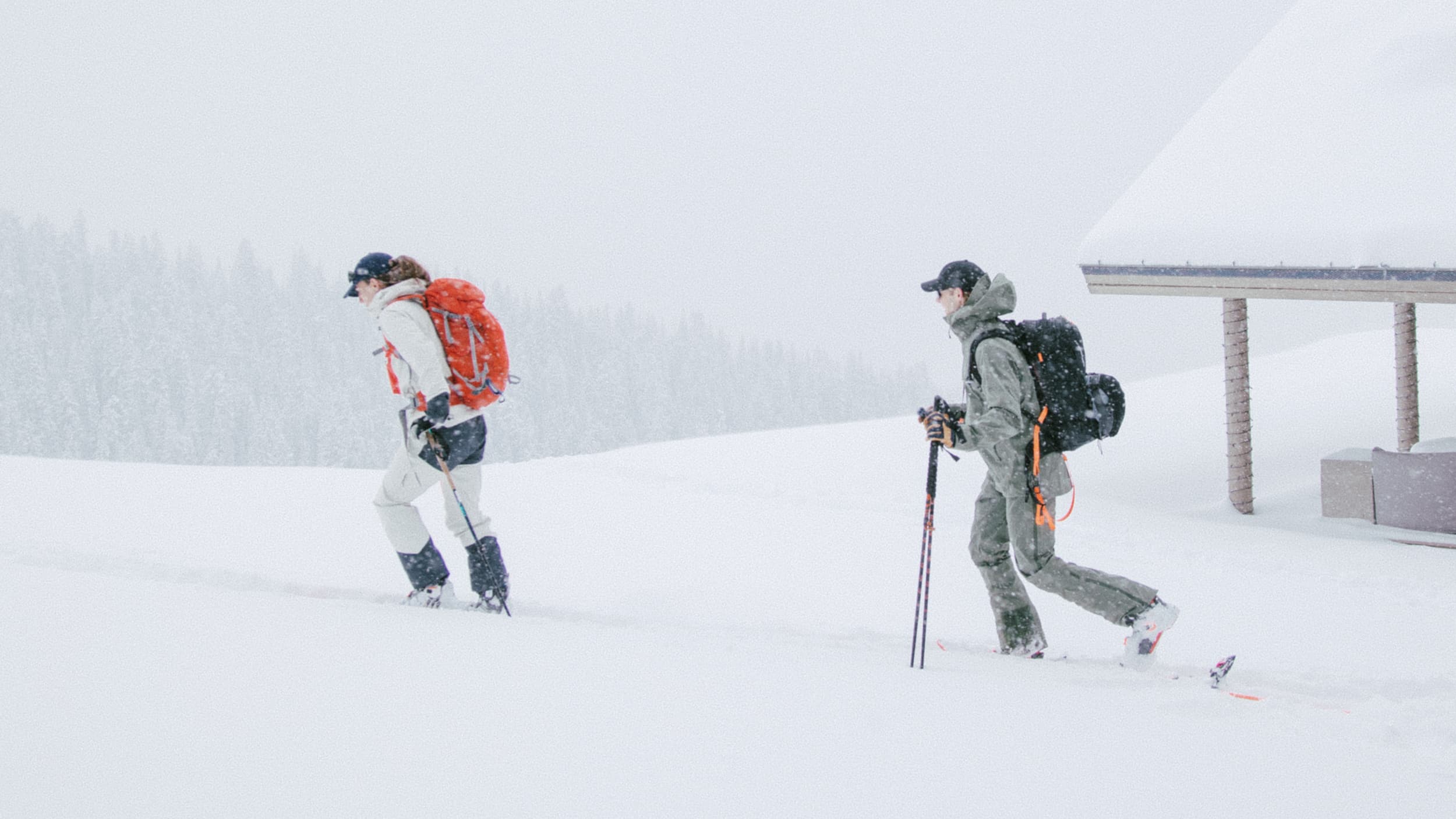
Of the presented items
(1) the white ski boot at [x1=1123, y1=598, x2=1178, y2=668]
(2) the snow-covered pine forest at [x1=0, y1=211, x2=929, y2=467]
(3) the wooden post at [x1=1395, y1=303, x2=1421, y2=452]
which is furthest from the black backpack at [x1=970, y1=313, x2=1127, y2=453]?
(2) the snow-covered pine forest at [x1=0, y1=211, x2=929, y2=467]

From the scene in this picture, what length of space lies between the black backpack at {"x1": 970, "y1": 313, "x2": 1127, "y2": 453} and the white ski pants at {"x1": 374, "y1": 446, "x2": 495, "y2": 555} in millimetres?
2612

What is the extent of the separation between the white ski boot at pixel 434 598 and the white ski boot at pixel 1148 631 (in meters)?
3.29

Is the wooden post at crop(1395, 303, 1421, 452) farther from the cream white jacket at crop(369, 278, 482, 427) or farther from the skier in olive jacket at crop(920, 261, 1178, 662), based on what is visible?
the cream white jacket at crop(369, 278, 482, 427)

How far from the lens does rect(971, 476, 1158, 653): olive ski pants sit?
416cm

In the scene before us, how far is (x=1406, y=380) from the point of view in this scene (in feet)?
40.1

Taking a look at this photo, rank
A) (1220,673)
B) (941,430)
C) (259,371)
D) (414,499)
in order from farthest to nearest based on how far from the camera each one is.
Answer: (259,371) → (414,499) → (941,430) → (1220,673)

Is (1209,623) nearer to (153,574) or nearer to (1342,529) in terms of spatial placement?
(1342,529)

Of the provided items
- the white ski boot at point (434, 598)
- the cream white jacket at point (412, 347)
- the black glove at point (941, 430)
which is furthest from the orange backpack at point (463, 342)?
the black glove at point (941, 430)

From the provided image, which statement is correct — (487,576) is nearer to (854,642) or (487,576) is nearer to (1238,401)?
(854,642)

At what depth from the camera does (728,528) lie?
8352 mm

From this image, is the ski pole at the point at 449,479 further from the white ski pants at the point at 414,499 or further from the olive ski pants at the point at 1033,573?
the olive ski pants at the point at 1033,573

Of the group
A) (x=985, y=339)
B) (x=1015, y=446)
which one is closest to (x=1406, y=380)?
(x=1015, y=446)

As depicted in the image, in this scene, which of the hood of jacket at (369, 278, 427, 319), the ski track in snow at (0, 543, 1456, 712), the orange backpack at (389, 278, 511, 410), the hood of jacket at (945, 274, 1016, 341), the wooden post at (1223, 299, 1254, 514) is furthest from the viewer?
the wooden post at (1223, 299, 1254, 514)

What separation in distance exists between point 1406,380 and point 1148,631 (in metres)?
10.7
